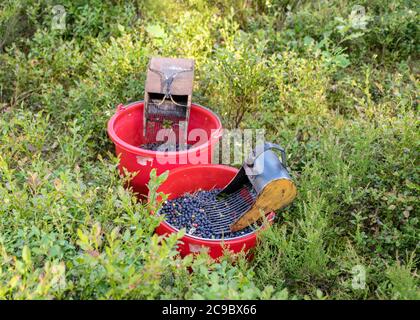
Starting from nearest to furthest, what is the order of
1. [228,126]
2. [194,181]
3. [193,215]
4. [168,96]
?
[193,215] → [194,181] → [168,96] → [228,126]

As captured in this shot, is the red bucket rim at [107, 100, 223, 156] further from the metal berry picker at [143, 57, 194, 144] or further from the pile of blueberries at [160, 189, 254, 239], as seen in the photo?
the pile of blueberries at [160, 189, 254, 239]

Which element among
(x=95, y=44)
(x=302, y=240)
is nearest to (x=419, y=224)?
(x=302, y=240)

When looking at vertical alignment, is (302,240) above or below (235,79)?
below

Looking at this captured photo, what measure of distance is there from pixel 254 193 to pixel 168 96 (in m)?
0.90

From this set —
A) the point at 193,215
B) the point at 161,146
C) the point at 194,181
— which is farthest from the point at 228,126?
the point at 193,215

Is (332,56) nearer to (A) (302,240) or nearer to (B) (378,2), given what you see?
(B) (378,2)

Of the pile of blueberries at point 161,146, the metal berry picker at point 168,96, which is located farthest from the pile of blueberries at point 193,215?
the metal berry picker at point 168,96

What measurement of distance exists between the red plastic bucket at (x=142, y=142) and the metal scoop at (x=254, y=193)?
289 millimetres

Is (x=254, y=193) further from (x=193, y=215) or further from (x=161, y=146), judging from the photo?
(x=161, y=146)

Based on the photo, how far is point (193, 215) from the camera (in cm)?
312

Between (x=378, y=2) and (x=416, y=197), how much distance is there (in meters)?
2.41

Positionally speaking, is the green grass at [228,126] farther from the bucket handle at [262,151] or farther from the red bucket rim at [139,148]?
the bucket handle at [262,151]

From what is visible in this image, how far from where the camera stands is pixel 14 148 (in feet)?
11.3

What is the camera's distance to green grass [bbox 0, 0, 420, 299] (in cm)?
230
